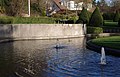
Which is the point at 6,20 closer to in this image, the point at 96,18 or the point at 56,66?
the point at 96,18

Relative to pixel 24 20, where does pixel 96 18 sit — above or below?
above

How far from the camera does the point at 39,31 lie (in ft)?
108

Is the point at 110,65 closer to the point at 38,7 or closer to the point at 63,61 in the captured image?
the point at 63,61

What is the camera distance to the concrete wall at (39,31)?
101ft

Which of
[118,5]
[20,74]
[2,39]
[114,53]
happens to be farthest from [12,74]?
[118,5]

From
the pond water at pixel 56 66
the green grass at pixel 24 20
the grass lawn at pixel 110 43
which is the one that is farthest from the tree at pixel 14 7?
the pond water at pixel 56 66

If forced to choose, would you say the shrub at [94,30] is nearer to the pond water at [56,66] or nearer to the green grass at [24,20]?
the green grass at [24,20]

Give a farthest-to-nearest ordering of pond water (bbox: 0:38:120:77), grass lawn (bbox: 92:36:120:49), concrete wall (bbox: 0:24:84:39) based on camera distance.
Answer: concrete wall (bbox: 0:24:84:39) < grass lawn (bbox: 92:36:120:49) < pond water (bbox: 0:38:120:77)

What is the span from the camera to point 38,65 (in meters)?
15.4

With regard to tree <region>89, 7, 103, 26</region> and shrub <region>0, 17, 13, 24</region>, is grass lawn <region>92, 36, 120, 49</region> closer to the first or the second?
shrub <region>0, 17, 13, 24</region>

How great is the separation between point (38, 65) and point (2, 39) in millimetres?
14278

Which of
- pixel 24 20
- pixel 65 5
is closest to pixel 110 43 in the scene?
pixel 24 20

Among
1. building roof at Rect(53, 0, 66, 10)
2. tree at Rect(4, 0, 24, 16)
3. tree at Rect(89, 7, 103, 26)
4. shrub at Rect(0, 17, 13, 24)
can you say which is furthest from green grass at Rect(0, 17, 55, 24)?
building roof at Rect(53, 0, 66, 10)

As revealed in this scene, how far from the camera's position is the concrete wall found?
1210 inches
